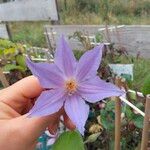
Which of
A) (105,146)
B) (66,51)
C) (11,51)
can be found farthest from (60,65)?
(11,51)

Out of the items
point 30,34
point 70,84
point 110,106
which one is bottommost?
point 30,34

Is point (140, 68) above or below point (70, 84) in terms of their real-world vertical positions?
below

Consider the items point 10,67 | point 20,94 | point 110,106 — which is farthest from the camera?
point 10,67

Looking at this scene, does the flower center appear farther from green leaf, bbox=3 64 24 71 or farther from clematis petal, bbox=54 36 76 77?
green leaf, bbox=3 64 24 71

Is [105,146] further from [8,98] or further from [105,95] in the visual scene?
[105,95]

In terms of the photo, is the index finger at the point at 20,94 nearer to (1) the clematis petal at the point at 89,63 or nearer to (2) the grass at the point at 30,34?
(1) the clematis petal at the point at 89,63

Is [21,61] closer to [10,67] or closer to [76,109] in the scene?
[10,67]

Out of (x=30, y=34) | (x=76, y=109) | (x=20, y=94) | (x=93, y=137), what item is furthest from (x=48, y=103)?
(x=30, y=34)
